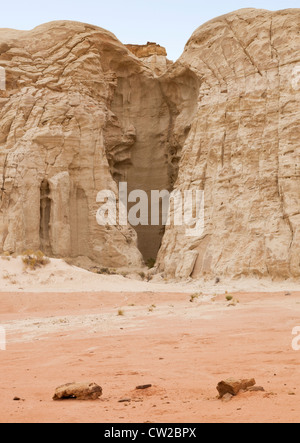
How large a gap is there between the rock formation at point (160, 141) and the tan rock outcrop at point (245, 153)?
0.17 feet

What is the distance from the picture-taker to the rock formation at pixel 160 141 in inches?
810

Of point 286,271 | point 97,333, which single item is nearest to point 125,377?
point 97,333

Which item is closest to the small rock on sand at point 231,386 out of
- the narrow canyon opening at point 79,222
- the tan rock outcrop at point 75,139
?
the tan rock outcrop at point 75,139

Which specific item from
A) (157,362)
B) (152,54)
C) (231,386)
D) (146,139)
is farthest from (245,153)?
(152,54)

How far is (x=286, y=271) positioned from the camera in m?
18.3

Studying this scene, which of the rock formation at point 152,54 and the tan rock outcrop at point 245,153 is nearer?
the tan rock outcrop at point 245,153

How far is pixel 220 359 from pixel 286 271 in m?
12.7

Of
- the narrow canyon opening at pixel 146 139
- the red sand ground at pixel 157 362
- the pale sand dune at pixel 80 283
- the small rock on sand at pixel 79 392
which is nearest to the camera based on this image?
the red sand ground at pixel 157 362

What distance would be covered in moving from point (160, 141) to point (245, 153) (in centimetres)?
938

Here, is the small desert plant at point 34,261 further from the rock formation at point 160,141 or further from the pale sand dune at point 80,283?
the rock formation at point 160,141

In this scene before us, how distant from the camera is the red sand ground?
12.8ft

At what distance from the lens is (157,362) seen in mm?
6262

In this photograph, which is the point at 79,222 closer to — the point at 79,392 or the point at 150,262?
the point at 150,262

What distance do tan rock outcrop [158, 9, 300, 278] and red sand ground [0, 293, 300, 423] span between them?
259 inches
